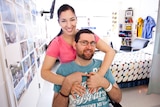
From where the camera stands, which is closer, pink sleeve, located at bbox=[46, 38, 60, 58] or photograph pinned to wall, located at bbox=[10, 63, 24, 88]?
pink sleeve, located at bbox=[46, 38, 60, 58]

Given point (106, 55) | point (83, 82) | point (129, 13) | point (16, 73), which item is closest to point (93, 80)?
point (83, 82)

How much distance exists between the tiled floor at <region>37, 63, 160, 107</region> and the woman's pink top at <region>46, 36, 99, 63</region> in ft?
5.06

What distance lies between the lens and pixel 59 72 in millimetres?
1060

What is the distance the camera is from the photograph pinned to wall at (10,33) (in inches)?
43.9

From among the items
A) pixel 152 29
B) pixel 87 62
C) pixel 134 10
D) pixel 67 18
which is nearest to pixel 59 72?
pixel 87 62

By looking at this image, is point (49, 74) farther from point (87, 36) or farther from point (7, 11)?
point (7, 11)

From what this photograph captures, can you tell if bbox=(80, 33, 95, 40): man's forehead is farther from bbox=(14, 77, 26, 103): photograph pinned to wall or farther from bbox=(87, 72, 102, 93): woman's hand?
bbox=(14, 77, 26, 103): photograph pinned to wall

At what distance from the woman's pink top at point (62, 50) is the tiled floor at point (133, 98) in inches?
60.7

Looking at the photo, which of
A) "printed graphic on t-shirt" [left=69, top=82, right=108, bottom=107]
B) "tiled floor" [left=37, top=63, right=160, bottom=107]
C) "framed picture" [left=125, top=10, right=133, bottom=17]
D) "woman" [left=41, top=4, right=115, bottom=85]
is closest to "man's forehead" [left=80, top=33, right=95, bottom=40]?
"woman" [left=41, top=4, right=115, bottom=85]

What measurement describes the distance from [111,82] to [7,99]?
0.81m

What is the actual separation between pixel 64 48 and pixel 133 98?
205cm

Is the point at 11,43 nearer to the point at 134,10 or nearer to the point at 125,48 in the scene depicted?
the point at 125,48

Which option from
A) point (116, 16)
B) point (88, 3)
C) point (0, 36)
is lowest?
point (0, 36)

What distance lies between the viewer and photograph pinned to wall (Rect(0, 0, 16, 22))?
108 cm
